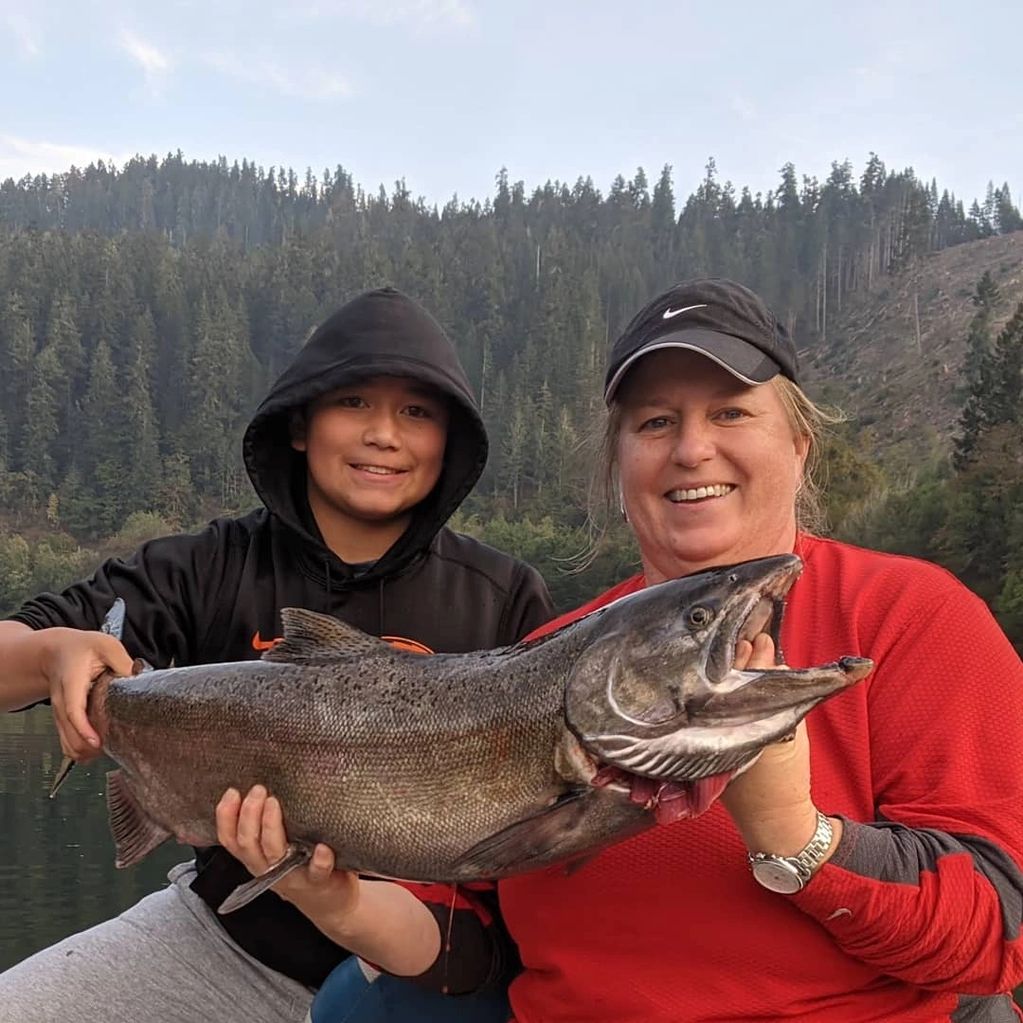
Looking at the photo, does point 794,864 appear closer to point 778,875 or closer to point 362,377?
point 778,875

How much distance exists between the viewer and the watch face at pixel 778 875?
2908 millimetres

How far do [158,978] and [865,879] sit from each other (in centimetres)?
305

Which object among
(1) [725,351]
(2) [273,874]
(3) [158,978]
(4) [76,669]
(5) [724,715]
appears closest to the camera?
(5) [724,715]

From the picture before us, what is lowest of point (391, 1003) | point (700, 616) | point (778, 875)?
point (391, 1003)

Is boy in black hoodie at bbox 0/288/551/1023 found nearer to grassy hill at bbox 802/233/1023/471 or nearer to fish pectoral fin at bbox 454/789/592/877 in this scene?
fish pectoral fin at bbox 454/789/592/877

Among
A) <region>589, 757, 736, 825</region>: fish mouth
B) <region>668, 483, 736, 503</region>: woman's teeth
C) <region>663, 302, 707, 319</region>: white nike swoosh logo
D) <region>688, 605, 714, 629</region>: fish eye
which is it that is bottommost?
<region>589, 757, 736, 825</region>: fish mouth

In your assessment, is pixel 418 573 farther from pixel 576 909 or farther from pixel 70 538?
pixel 70 538

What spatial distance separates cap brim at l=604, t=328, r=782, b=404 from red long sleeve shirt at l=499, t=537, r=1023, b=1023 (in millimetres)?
765

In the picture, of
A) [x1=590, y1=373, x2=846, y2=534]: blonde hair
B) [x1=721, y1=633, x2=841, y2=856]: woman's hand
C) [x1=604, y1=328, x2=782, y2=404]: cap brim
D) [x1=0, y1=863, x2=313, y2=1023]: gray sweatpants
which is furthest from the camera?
[x1=0, y1=863, x2=313, y2=1023]: gray sweatpants

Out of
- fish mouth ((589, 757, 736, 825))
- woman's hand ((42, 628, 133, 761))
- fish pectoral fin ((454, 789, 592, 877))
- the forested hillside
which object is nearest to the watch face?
fish mouth ((589, 757, 736, 825))

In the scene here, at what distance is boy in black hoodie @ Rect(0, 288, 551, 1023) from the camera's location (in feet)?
15.0

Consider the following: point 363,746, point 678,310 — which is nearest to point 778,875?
point 363,746

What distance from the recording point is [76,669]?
13.2ft

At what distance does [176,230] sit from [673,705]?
20371cm
